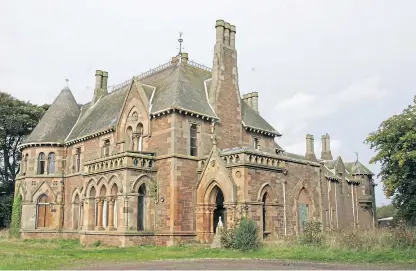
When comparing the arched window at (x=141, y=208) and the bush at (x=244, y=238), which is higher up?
the arched window at (x=141, y=208)

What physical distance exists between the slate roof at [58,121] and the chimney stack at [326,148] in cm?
2606

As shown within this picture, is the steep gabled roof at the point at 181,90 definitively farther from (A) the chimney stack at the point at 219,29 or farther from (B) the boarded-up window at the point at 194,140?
(A) the chimney stack at the point at 219,29

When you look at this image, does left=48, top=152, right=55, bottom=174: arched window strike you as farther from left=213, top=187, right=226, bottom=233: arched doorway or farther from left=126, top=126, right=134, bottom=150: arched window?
left=213, top=187, right=226, bottom=233: arched doorway

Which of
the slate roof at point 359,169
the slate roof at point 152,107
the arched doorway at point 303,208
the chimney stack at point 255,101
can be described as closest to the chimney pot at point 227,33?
the slate roof at point 152,107

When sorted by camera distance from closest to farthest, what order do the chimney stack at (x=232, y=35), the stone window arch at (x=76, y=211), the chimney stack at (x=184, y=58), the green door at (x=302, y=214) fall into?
the green door at (x=302, y=214) → the chimney stack at (x=232, y=35) → the chimney stack at (x=184, y=58) → the stone window arch at (x=76, y=211)

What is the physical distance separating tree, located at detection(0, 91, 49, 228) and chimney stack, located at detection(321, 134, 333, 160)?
32316 mm

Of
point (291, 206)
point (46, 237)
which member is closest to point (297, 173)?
point (291, 206)

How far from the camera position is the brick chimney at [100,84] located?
4294 cm

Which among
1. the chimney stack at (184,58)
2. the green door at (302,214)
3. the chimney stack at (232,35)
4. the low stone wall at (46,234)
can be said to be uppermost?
the chimney stack at (232,35)

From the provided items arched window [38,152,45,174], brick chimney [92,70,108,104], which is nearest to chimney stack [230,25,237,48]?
brick chimney [92,70,108,104]

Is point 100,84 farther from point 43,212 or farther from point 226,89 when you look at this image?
point 226,89

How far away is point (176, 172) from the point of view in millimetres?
27359

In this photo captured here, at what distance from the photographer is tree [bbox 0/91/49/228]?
159ft

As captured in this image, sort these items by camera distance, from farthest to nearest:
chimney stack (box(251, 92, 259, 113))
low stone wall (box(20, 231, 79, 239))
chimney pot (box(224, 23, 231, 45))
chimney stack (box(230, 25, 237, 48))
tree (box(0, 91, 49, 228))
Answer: tree (box(0, 91, 49, 228)), chimney stack (box(251, 92, 259, 113)), low stone wall (box(20, 231, 79, 239)), chimney stack (box(230, 25, 237, 48)), chimney pot (box(224, 23, 231, 45))
